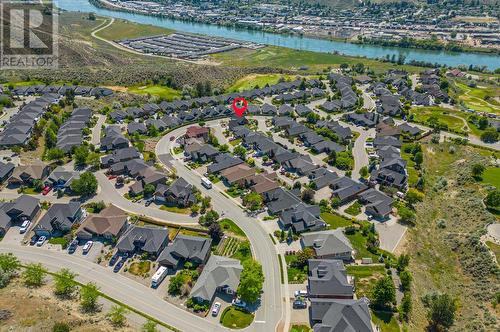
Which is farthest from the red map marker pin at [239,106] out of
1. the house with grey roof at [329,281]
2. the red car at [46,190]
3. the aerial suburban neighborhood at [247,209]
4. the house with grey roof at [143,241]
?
the house with grey roof at [329,281]

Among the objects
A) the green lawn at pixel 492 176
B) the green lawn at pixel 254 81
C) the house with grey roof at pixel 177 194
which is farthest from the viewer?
the green lawn at pixel 254 81

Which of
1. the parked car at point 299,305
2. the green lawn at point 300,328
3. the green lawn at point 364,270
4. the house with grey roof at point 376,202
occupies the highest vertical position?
the house with grey roof at point 376,202

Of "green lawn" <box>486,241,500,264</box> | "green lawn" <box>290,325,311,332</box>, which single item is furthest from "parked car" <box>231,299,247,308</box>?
"green lawn" <box>486,241,500,264</box>

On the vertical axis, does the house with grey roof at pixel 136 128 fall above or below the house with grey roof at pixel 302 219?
above

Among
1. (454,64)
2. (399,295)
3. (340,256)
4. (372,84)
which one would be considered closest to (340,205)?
(340,256)

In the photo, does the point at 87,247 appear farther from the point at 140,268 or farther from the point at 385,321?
the point at 385,321

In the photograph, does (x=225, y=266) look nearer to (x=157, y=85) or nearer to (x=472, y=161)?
(x=472, y=161)

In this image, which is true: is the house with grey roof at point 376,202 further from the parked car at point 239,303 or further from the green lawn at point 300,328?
the parked car at point 239,303
